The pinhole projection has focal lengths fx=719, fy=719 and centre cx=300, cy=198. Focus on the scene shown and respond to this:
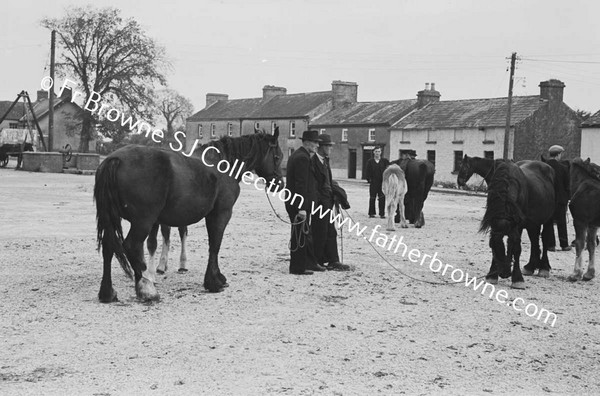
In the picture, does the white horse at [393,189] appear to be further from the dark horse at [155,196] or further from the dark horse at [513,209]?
the dark horse at [155,196]

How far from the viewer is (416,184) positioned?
17547 mm

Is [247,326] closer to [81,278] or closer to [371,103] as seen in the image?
[81,278]

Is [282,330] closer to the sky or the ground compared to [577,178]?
closer to the ground

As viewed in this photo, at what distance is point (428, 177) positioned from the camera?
1814 centimetres

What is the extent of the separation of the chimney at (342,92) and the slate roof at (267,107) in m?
0.77

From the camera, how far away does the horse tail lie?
7.71 m

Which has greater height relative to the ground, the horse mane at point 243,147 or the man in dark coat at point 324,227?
the horse mane at point 243,147

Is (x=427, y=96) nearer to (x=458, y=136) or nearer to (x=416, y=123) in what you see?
(x=416, y=123)

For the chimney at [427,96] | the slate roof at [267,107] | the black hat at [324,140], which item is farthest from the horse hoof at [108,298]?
the slate roof at [267,107]

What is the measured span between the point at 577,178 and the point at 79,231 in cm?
940

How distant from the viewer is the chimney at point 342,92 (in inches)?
2464

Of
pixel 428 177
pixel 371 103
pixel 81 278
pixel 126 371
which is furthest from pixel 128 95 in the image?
pixel 126 371

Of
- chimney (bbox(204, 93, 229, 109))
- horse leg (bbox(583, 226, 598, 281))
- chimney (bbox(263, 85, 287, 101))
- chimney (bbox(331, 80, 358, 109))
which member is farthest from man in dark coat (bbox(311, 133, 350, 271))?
chimney (bbox(204, 93, 229, 109))

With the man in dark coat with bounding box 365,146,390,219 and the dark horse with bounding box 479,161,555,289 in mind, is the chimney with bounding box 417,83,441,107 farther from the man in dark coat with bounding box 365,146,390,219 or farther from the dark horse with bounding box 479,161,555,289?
the dark horse with bounding box 479,161,555,289
